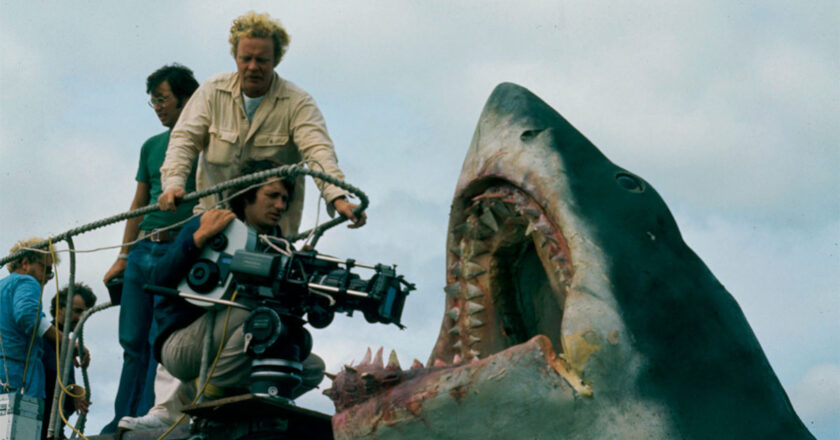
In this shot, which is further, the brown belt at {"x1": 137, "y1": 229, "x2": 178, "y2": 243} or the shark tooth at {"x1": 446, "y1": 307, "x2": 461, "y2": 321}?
the brown belt at {"x1": 137, "y1": 229, "x2": 178, "y2": 243}

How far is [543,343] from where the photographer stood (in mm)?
3014

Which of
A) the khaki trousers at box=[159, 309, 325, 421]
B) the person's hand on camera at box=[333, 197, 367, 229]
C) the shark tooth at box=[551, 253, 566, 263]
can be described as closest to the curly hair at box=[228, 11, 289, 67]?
the person's hand on camera at box=[333, 197, 367, 229]

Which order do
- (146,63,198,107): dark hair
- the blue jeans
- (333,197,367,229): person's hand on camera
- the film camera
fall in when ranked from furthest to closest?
(146,63,198,107): dark hair, the blue jeans, (333,197,367,229): person's hand on camera, the film camera

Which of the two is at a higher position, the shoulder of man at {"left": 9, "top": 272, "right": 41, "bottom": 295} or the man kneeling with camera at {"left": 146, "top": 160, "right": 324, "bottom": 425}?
the shoulder of man at {"left": 9, "top": 272, "right": 41, "bottom": 295}

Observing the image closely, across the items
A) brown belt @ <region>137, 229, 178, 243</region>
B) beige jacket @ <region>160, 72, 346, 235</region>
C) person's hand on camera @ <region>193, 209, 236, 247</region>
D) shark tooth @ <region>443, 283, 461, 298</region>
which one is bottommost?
shark tooth @ <region>443, 283, 461, 298</region>

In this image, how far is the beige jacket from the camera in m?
4.75

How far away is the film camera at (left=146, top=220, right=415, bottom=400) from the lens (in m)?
3.74

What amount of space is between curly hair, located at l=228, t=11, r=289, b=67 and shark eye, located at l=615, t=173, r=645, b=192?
195 centimetres

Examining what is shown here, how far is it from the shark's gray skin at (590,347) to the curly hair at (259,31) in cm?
146

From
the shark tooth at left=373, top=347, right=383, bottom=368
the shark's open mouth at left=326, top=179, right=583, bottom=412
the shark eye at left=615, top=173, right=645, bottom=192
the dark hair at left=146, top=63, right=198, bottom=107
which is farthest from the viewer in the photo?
the dark hair at left=146, top=63, right=198, bottom=107

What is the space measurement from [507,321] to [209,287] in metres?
1.16

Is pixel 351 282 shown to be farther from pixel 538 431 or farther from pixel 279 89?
pixel 279 89

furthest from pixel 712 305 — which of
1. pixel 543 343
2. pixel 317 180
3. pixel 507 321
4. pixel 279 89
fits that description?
pixel 279 89

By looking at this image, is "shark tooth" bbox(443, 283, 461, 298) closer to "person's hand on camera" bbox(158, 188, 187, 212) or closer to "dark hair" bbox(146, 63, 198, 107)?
"person's hand on camera" bbox(158, 188, 187, 212)
